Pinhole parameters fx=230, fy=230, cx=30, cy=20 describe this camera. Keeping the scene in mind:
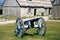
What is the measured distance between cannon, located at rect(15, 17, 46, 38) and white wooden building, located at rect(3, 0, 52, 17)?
28.7 metres

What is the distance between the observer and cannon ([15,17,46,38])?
16.0 metres

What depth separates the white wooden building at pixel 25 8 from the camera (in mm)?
45969

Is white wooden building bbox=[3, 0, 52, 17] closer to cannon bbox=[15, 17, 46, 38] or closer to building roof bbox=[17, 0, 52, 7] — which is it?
building roof bbox=[17, 0, 52, 7]

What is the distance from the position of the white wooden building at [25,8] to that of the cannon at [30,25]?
28.7 metres

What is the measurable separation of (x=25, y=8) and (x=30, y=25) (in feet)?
101

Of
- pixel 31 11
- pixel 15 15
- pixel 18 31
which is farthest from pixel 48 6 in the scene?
pixel 18 31

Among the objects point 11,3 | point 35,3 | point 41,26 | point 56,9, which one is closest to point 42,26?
point 41,26

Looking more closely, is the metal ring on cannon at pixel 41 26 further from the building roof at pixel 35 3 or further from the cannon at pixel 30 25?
the building roof at pixel 35 3

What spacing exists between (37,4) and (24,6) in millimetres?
5578

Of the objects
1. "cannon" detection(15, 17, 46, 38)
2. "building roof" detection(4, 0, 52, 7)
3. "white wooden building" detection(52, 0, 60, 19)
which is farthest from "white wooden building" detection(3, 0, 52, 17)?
"cannon" detection(15, 17, 46, 38)

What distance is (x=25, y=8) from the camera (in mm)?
47344

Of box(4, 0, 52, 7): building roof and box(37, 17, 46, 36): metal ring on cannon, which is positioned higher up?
box(4, 0, 52, 7): building roof

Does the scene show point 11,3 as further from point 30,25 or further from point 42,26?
point 30,25

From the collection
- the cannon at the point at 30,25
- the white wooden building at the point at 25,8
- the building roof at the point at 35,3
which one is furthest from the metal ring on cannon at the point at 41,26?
the building roof at the point at 35,3
